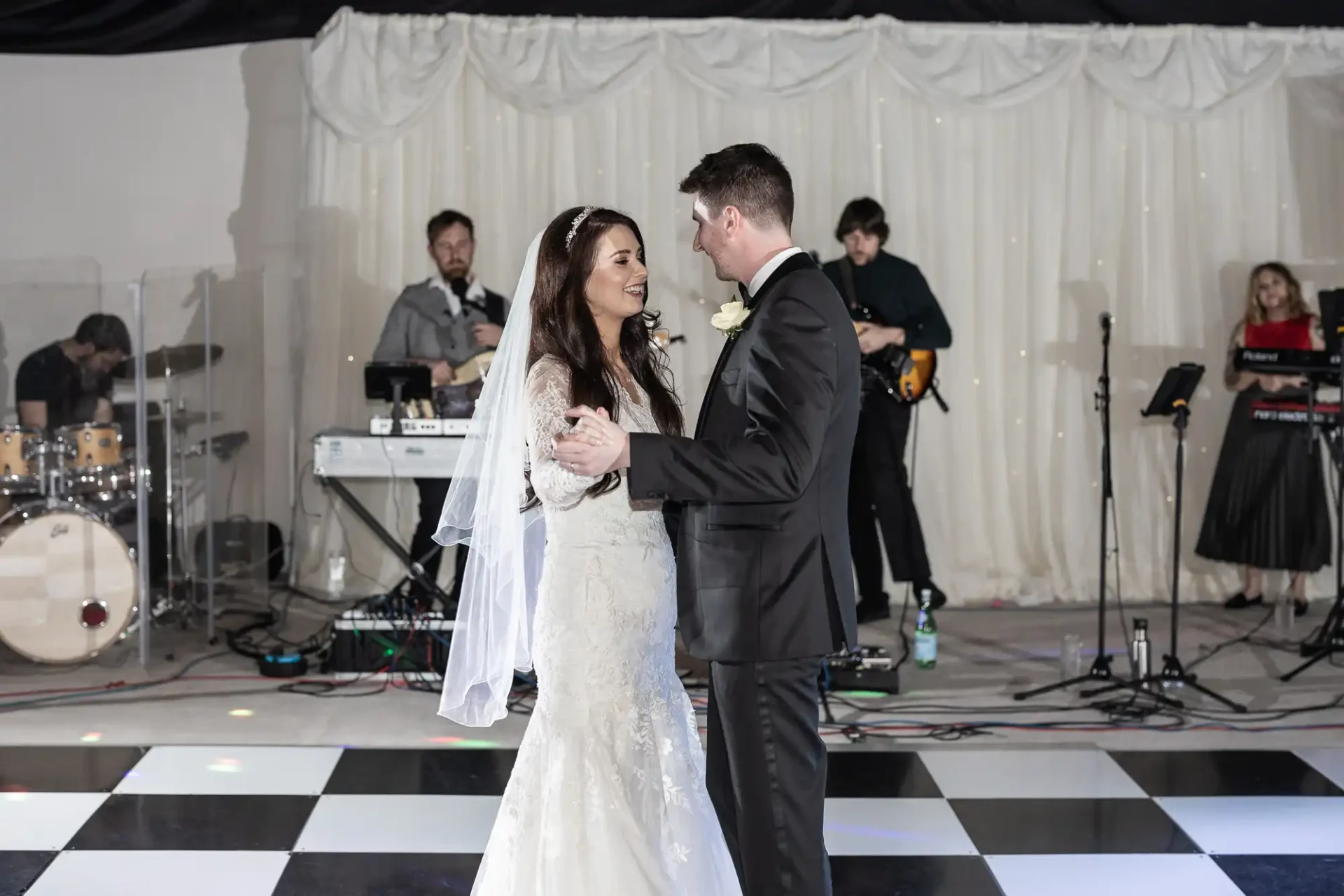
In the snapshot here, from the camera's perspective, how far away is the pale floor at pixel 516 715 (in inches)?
176

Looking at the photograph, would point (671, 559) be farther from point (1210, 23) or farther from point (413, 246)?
point (1210, 23)

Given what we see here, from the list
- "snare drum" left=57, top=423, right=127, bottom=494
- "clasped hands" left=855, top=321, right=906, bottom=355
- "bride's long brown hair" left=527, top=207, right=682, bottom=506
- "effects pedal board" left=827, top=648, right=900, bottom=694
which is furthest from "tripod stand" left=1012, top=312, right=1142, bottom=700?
"snare drum" left=57, top=423, right=127, bottom=494

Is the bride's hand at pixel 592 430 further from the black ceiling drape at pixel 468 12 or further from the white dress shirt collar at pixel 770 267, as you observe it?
the black ceiling drape at pixel 468 12

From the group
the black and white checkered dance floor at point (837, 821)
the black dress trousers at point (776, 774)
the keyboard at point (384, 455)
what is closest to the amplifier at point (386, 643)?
the keyboard at point (384, 455)

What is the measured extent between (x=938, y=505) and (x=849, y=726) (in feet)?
8.93

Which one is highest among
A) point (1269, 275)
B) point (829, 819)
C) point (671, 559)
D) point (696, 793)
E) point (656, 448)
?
point (1269, 275)

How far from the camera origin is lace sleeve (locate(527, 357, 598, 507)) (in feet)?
8.80

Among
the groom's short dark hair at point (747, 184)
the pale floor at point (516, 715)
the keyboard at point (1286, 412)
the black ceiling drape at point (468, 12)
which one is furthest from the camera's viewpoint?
the black ceiling drape at point (468, 12)

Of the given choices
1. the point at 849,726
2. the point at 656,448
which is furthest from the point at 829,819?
the point at 656,448

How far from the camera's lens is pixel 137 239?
718 centimetres

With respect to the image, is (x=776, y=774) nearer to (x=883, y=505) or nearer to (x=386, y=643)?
(x=386, y=643)

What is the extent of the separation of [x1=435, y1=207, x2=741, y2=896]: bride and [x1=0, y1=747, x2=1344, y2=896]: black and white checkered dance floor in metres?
0.66

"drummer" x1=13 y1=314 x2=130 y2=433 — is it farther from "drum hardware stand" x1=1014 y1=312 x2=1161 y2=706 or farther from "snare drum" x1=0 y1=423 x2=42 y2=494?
"drum hardware stand" x1=1014 y1=312 x2=1161 y2=706

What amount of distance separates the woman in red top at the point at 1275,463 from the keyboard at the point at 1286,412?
0.08ft
